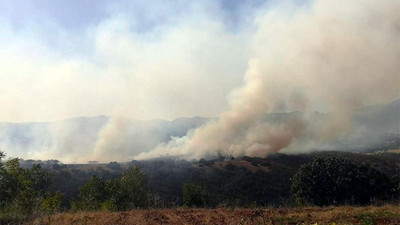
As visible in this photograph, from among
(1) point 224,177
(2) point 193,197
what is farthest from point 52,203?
(1) point 224,177

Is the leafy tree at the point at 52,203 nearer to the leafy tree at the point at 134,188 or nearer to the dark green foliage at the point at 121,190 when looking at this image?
the dark green foliage at the point at 121,190

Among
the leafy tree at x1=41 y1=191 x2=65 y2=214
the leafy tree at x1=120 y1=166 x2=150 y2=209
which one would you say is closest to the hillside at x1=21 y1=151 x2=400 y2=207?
the leafy tree at x1=120 y1=166 x2=150 y2=209

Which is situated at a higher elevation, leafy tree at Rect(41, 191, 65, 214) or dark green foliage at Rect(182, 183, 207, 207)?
leafy tree at Rect(41, 191, 65, 214)

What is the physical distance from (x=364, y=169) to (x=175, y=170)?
68.6 meters

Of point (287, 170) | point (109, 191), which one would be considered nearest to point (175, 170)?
point (287, 170)

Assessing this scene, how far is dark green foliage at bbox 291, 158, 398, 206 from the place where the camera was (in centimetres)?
5041

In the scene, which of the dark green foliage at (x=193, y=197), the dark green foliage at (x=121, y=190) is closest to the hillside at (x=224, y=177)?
the dark green foliage at (x=121, y=190)

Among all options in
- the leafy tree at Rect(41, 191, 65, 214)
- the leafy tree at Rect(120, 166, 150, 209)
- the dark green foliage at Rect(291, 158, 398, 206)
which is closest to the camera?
the leafy tree at Rect(41, 191, 65, 214)

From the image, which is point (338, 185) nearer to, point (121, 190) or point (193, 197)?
point (193, 197)

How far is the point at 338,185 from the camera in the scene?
166 feet

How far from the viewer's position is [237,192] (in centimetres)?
8506

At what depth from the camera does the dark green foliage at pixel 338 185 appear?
5041 cm

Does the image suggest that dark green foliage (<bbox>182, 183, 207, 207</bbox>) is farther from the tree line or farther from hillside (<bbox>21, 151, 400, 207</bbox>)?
hillside (<bbox>21, 151, 400, 207</bbox>)

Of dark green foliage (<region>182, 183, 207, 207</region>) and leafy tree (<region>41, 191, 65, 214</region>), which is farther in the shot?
dark green foliage (<region>182, 183, 207, 207</region>)
